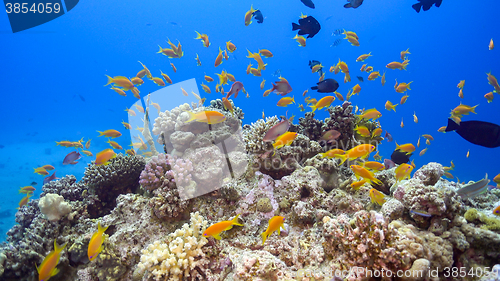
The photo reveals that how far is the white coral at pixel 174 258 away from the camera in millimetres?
2637

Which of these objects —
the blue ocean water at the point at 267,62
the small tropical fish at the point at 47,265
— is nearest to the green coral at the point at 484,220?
the small tropical fish at the point at 47,265

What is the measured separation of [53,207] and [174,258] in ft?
10.3

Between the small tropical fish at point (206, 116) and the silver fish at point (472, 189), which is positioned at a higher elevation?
the small tropical fish at point (206, 116)

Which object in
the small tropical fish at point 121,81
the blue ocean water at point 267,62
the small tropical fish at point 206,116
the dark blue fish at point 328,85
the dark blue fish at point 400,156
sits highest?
the blue ocean water at point 267,62

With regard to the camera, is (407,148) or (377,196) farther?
(407,148)

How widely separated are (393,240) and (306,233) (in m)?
1.18

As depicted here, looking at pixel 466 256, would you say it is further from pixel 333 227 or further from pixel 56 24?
pixel 56 24

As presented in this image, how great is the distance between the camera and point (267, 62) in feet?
197

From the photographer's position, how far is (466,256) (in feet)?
7.82

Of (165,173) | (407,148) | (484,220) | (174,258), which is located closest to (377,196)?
(484,220)

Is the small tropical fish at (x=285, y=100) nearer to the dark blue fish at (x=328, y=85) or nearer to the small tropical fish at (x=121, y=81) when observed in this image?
the dark blue fish at (x=328, y=85)

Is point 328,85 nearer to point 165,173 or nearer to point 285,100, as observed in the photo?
point 285,100

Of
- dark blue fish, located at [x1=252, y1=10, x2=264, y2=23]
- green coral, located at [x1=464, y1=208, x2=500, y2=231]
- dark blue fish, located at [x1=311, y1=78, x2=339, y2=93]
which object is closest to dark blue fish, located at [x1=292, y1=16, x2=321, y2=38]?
dark blue fish, located at [x1=311, y1=78, x2=339, y2=93]

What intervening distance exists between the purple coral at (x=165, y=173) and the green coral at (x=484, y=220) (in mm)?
4231
